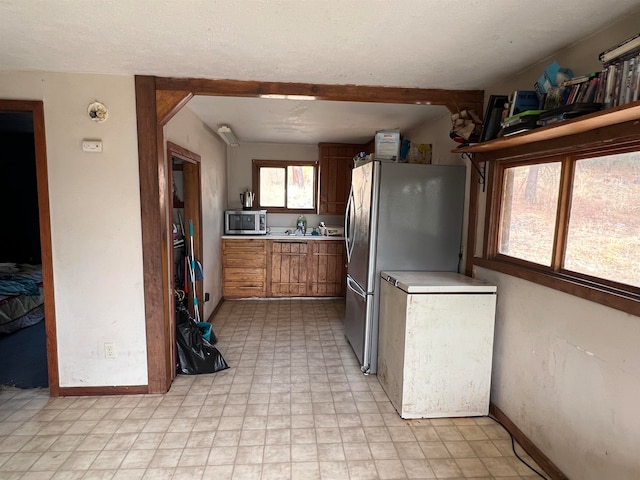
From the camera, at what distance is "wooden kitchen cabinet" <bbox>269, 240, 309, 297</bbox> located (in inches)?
191

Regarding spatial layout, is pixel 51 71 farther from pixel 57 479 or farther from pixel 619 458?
pixel 619 458

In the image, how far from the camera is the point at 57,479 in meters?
1.71

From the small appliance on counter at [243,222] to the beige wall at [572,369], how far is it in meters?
3.33

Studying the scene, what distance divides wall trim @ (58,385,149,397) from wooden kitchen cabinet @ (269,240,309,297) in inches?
100

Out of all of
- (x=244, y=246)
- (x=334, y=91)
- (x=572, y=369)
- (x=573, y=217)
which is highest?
(x=334, y=91)

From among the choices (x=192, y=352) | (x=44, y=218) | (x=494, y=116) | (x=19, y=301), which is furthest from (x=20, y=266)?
(x=494, y=116)

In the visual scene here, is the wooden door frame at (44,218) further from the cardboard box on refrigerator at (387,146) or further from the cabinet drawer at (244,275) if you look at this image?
the cabinet drawer at (244,275)

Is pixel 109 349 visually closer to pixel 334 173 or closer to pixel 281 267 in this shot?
pixel 281 267

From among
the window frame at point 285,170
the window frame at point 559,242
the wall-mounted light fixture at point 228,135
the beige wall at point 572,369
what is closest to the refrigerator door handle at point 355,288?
the window frame at point 559,242

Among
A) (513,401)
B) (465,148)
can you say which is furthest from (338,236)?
(513,401)

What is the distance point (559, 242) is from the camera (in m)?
1.82

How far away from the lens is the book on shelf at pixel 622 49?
4.13 feet

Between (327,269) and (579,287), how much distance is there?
3.52 meters

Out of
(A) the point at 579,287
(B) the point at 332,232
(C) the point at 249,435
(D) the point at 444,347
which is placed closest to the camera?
(A) the point at 579,287
